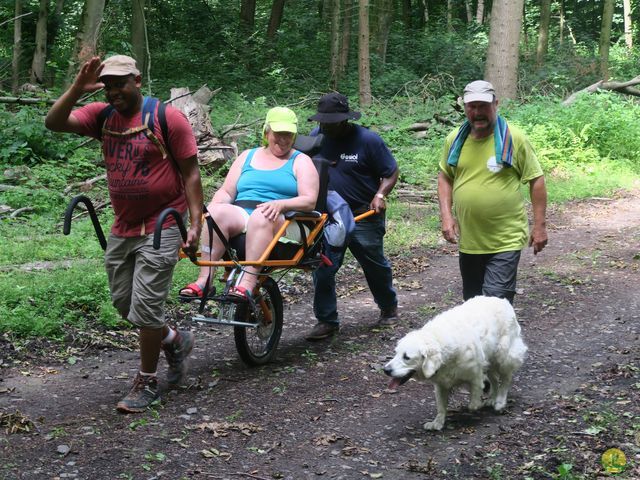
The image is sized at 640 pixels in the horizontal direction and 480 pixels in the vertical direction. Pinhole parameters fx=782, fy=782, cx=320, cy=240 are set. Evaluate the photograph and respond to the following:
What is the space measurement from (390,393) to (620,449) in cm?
177

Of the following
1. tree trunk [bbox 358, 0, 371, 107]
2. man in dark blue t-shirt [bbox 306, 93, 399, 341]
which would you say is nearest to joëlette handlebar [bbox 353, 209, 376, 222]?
man in dark blue t-shirt [bbox 306, 93, 399, 341]

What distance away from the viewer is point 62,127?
16.5 feet

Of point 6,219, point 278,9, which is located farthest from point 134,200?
point 278,9

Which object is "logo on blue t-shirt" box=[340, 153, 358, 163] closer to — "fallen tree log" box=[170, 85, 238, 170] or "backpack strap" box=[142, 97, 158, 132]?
"backpack strap" box=[142, 97, 158, 132]

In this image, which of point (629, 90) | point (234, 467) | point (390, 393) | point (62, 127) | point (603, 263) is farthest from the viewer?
point (629, 90)

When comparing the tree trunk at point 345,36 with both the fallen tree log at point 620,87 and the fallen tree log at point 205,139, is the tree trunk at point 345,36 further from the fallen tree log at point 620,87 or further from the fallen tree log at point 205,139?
the fallen tree log at point 205,139

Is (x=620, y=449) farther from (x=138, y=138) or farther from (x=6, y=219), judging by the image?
(x=6, y=219)

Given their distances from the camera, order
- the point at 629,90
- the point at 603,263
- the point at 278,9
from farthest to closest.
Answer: the point at 278,9 → the point at 629,90 → the point at 603,263

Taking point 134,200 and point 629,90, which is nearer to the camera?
point 134,200

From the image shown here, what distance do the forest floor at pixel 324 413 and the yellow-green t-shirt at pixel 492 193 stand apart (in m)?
1.14

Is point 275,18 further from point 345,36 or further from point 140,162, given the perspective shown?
point 140,162

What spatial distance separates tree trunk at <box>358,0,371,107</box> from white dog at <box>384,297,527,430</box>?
16.6 metres

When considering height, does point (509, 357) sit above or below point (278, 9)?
below

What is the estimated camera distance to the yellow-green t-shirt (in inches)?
217
